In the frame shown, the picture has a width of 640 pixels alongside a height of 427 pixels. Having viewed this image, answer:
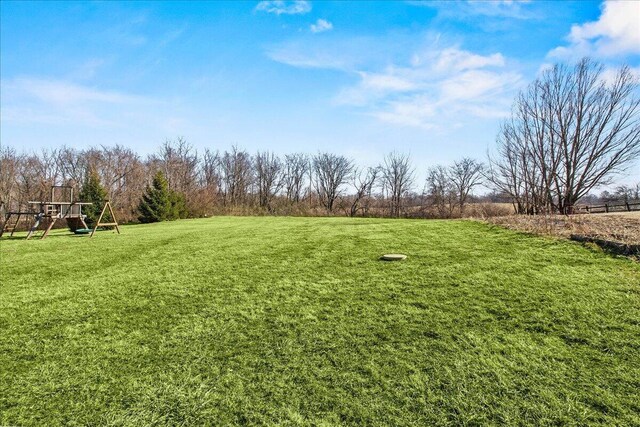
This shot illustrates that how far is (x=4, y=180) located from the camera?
2870cm

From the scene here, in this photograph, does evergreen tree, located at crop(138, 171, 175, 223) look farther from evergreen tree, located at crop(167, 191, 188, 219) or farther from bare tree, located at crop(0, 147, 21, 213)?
bare tree, located at crop(0, 147, 21, 213)

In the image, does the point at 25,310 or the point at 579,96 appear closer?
the point at 25,310

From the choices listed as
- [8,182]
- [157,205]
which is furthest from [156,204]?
[8,182]

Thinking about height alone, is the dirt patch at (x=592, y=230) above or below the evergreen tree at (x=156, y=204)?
below

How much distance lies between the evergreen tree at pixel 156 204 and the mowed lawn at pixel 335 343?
18168mm

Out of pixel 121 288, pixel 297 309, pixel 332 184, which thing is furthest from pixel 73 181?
pixel 297 309

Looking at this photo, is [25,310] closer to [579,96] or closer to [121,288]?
[121,288]

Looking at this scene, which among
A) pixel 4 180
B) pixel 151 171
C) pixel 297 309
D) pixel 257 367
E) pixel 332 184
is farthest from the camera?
pixel 332 184

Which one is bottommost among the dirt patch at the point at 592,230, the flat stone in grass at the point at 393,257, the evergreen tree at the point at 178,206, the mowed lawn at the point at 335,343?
the mowed lawn at the point at 335,343

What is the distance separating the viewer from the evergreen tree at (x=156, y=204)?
858 inches

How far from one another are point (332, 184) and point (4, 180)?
1360 inches

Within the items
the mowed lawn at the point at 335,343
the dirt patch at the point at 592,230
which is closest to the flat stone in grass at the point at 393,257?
the mowed lawn at the point at 335,343

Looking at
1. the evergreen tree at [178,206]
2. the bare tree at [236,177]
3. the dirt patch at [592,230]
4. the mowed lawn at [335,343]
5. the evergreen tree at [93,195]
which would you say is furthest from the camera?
the bare tree at [236,177]

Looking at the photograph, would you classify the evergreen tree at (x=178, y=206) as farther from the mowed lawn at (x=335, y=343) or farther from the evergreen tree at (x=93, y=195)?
the mowed lawn at (x=335, y=343)
